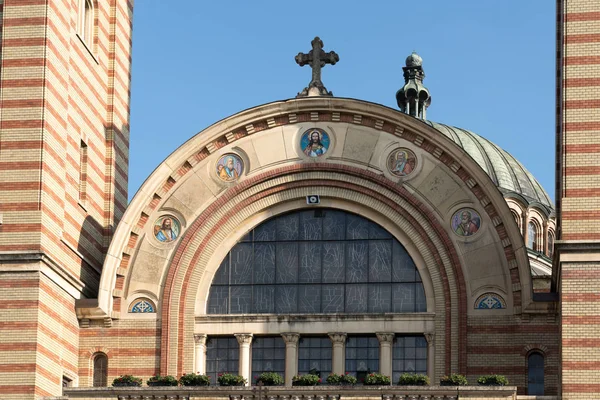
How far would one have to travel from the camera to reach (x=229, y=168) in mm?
47062

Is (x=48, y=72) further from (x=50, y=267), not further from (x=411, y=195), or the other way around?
(x=411, y=195)

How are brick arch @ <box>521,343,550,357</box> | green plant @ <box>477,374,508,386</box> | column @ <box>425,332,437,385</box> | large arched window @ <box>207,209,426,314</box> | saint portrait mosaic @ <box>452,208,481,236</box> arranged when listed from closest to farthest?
green plant @ <box>477,374,508,386</box> → brick arch @ <box>521,343,550,357</box> → column @ <box>425,332,437,385</box> → saint portrait mosaic @ <box>452,208,481,236</box> → large arched window @ <box>207,209,426,314</box>

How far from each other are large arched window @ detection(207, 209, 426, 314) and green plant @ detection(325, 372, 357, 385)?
3971mm

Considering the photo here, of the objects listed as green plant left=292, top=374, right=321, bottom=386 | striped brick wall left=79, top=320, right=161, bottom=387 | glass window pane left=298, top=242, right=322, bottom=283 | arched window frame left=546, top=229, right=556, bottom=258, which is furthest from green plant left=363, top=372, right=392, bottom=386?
arched window frame left=546, top=229, right=556, bottom=258

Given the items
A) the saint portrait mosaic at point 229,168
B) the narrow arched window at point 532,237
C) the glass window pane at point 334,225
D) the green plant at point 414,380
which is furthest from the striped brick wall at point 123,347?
the narrow arched window at point 532,237

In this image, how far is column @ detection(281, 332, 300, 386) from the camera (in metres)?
44.9

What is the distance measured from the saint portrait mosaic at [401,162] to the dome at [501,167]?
16.3 m

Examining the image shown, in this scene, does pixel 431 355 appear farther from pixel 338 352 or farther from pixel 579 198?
pixel 579 198

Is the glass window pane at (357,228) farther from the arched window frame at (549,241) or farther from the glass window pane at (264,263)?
the arched window frame at (549,241)

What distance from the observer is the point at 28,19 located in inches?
1738

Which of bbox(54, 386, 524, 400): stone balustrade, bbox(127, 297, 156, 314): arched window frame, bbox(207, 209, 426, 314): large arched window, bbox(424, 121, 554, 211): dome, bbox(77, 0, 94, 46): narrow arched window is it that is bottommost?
bbox(54, 386, 524, 400): stone balustrade

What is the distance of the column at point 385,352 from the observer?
44719mm

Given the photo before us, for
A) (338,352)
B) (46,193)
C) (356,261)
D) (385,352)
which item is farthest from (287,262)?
(46,193)

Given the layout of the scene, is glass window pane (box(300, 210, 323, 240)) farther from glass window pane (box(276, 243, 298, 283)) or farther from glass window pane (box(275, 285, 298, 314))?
glass window pane (box(275, 285, 298, 314))
